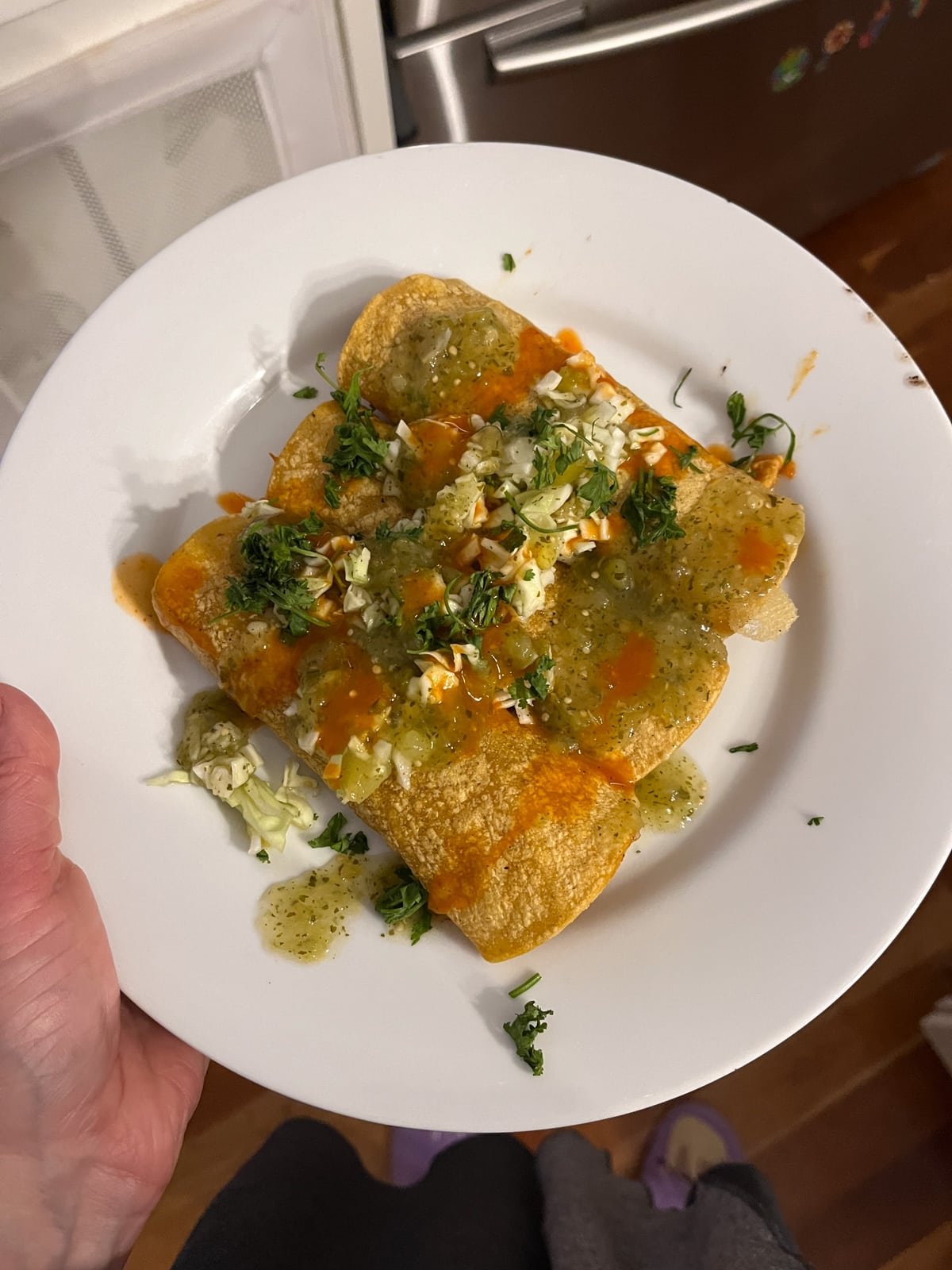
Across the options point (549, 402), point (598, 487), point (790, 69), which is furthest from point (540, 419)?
point (790, 69)

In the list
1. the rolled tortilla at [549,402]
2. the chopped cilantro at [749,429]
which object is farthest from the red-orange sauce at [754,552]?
the chopped cilantro at [749,429]

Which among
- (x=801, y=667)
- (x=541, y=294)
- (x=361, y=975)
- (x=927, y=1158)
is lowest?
(x=927, y=1158)

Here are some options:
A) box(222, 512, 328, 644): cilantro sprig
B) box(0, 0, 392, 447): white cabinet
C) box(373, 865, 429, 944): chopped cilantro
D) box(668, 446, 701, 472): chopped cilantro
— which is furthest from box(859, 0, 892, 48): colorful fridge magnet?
box(373, 865, 429, 944): chopped cilantro

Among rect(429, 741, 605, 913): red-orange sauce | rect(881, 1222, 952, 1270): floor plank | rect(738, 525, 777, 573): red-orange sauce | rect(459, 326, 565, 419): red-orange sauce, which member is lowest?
rect(881, 1222, 952, 1270): floor plank

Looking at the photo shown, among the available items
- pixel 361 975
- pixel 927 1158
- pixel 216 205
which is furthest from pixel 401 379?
pixel 927 1158

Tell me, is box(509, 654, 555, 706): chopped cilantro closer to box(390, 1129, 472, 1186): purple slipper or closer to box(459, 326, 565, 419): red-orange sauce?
box(459, 326, 565, 419): red-orange sauce

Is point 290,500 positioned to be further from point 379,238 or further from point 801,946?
point 801,946
